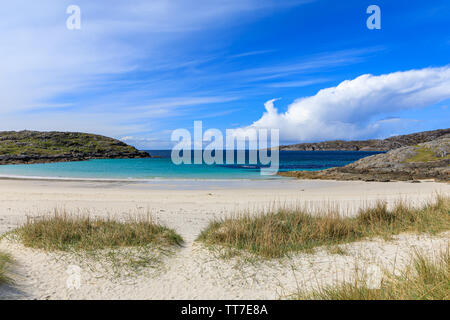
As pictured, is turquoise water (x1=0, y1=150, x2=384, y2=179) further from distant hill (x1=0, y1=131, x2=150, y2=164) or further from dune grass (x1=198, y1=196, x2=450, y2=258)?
dune grass (x1=198, y1=196, x2=450, y2=258)

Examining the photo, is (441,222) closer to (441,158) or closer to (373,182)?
(373,182)

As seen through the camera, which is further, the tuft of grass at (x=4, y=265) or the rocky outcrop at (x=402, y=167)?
the rocky outcrop at (x=402, y=167)

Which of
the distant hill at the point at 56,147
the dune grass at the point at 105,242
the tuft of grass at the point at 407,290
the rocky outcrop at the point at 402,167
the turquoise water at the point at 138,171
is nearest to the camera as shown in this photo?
the tuft of grass at the point at 407,290

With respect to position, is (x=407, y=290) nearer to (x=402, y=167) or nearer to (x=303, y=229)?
(x=303, y=229)

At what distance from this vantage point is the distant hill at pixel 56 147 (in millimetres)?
78131

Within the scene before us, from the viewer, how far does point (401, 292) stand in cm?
443

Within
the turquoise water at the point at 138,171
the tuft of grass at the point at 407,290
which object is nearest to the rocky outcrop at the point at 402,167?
the turquoise water at the point at 138,171

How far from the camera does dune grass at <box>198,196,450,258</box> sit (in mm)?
7926

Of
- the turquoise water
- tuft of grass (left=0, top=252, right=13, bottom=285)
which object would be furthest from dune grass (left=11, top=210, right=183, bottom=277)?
the turquoise water

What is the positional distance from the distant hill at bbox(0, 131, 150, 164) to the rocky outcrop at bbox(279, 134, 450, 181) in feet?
236

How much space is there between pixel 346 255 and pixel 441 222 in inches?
177

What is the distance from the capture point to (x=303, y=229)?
8.63 m

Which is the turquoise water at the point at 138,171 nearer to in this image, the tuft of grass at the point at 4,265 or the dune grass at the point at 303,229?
the dune grass at the point at 303,229

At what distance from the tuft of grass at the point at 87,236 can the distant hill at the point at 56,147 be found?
255 ft
